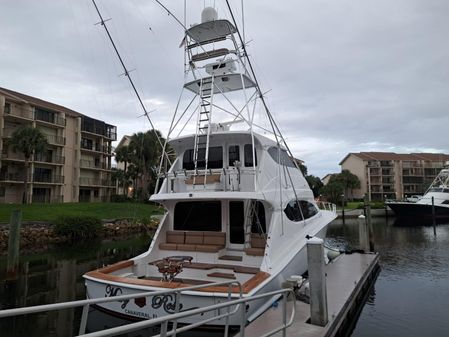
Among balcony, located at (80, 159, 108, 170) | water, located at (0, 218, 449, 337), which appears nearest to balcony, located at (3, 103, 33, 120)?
balcony, located at (80, 159, 108, 170)

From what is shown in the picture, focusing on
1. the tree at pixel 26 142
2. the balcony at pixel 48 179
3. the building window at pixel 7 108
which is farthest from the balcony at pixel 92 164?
the building window at pixel 7 108

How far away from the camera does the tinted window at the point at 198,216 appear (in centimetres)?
987

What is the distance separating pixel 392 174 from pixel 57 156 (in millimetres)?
70506

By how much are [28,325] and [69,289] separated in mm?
3934

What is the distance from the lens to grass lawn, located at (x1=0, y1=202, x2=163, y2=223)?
89.2 ft

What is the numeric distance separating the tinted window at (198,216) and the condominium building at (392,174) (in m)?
74.7

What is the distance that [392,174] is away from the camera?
3152 inches

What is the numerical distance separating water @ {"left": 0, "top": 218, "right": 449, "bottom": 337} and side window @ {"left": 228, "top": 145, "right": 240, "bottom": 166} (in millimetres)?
4986

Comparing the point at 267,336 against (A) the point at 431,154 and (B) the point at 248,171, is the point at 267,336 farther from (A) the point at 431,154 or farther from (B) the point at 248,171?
(A) the point at 431,154

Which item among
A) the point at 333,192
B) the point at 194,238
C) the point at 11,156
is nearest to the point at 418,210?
the point at 333,192

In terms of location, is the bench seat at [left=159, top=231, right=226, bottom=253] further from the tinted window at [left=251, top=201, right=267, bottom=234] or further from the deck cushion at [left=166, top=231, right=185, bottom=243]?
the tinted window at [left=251, top=201, right=267, bottom=234]

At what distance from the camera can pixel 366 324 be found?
8891mm

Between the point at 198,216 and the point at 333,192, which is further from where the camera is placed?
the point at 333,192

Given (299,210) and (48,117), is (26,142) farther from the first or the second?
(299,210)
